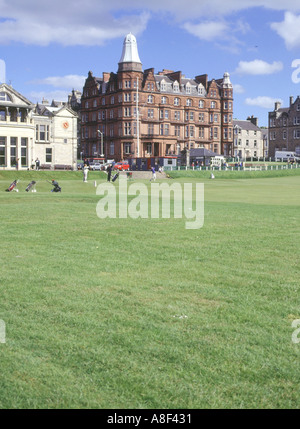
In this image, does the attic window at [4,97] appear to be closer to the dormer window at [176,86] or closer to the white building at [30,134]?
the white building at [30,134]

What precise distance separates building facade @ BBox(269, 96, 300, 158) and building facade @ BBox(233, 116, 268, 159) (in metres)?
6.13

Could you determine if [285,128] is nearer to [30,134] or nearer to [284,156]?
[284,156]

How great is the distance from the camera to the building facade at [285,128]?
12119 centimetres

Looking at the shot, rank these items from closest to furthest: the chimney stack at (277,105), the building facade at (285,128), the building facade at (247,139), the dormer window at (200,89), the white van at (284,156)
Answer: the dormer window at (200,89) < the white van at (284,156) < the building facade at (285,128) < the chimney stack at (277,105) < the building facade at (247,139)

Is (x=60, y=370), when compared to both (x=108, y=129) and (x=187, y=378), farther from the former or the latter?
(x=108, y=129)

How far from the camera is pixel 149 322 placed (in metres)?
6.91

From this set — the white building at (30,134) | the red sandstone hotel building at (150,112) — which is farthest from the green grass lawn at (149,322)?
the red sandstone hotel building at (150,112)

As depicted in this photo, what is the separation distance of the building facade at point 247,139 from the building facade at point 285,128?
241 inches

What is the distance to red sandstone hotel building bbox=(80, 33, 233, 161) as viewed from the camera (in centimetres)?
9194

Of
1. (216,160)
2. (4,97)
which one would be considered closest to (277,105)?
(216,160)

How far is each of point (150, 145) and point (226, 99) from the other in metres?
22.8

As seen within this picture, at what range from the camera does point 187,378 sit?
523cm

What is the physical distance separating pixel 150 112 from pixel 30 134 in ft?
108
